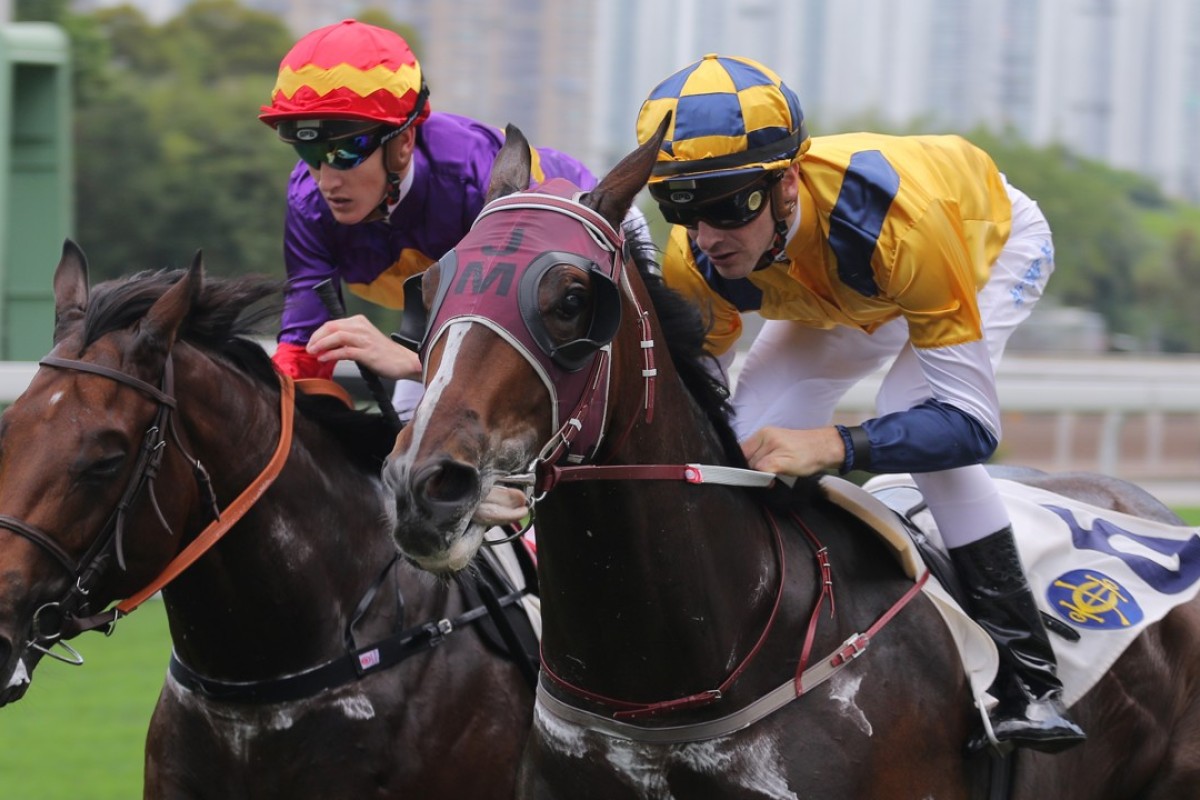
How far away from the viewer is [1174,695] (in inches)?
134

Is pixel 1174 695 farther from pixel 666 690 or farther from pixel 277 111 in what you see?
pixel 277 111

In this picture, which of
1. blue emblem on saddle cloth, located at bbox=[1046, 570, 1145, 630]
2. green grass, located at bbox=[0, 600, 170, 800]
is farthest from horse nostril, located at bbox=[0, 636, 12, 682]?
blue emblem on saddle cloth, located at bbox=[1046, 570, 1145, 630]

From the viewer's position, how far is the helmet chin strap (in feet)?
9.44

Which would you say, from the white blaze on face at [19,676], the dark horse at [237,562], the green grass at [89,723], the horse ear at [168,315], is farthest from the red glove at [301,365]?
the green grass at [89,723]

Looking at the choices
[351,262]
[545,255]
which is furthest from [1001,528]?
[351,262]

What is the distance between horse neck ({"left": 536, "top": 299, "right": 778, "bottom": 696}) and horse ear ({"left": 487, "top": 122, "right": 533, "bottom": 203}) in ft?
1.05

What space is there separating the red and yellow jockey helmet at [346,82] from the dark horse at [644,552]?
2.56ft

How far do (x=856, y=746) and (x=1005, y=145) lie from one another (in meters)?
35.9

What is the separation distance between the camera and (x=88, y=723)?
18.9ft

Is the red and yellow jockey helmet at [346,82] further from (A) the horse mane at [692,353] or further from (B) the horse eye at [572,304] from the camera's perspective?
(B) the horse eye at [572,304]

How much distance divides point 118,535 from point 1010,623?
1610 mm

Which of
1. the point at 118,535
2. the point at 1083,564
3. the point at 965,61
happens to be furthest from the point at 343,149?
the point at 965,61

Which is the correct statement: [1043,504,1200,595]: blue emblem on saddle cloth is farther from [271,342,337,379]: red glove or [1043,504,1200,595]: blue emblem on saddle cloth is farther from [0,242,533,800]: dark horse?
[271,342,337,379]: red glove

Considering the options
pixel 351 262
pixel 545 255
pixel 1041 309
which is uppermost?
pixel 545 255
